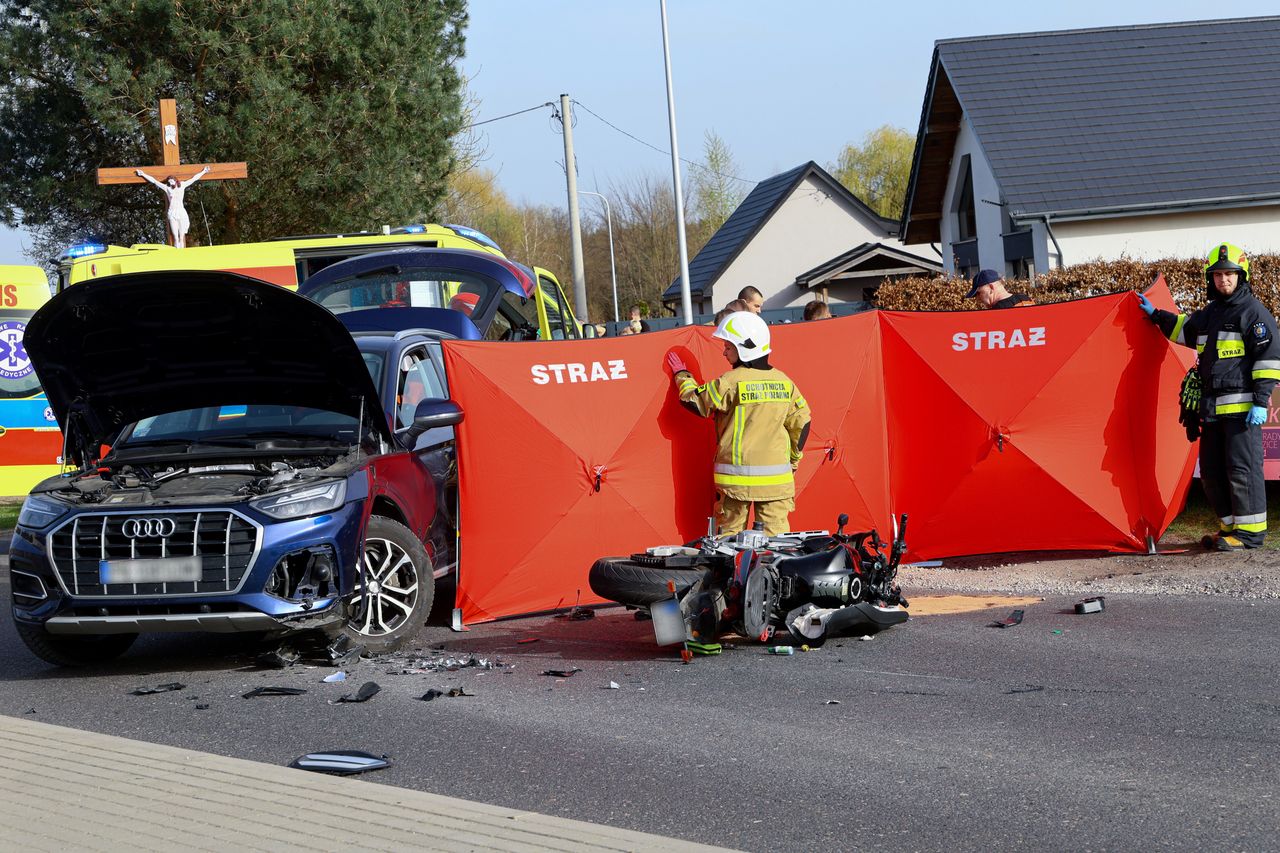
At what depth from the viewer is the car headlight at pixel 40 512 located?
791 cm

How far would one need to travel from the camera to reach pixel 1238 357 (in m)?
10.2

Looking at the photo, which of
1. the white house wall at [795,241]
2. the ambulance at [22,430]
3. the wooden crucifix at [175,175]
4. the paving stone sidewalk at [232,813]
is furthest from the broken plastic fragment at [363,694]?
the white house wall at [795,241]

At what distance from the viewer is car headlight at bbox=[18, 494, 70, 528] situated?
312 inches

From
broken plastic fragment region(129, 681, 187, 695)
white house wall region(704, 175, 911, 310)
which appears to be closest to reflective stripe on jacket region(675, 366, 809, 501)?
broken plastic fragment region(129, 681, 187, 695)

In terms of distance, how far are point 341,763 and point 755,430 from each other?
12.9 feet

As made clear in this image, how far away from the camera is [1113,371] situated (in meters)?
10.5

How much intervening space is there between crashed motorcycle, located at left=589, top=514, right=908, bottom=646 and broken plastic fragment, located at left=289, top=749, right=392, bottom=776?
2.16m

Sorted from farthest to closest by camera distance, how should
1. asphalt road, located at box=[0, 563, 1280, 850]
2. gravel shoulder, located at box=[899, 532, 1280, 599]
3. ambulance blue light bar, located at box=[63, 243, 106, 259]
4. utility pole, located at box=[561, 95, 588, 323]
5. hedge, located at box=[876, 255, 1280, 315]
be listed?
utility pole, located at box=[561, 95, 588, 323] < ambulance blue light bar, located at box=[63, 243, 106, 259] < hedge, located at box=[876, 255, 1280, 315] < gravel shoulder, located at box=[899, 532, 1280, 599] < asphalt road, located at box=[0, 563, 1280, 850]

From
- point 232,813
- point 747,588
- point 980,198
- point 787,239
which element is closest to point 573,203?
point 980,198

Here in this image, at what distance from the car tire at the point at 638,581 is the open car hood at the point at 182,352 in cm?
169

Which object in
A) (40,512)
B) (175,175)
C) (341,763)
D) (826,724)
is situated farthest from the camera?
(175,175)

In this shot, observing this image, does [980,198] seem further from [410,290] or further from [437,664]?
[437,664]

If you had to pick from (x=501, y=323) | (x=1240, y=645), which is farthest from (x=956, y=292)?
(x=1240, y=645)

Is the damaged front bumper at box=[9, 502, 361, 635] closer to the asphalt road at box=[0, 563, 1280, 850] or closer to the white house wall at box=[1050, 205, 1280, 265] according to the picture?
the asphalt road at box=[0, 563, 1280, 850]
